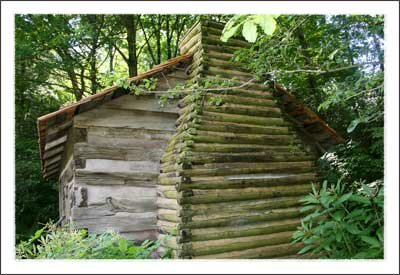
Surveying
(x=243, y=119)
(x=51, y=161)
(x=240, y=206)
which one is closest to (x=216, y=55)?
(x=243, y=119)

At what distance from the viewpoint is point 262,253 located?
17.5 ft

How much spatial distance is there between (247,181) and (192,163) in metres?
1.03

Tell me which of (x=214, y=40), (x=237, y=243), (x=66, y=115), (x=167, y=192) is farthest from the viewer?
(x=214, y=40)

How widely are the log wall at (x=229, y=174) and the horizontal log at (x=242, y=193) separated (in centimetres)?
2

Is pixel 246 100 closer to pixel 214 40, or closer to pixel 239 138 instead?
pixel 239 138

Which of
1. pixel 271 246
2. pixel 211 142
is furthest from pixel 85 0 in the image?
pixel 271 246

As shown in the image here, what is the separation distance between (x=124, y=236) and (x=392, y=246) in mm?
4230

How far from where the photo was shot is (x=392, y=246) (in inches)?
113

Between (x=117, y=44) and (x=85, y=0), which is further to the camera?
(x=117, y=44)

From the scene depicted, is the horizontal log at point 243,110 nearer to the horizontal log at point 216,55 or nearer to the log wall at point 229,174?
the log wall at point 229,174

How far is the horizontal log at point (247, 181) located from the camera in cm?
516

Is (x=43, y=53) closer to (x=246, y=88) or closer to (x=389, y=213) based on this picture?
(x=246, y=88)

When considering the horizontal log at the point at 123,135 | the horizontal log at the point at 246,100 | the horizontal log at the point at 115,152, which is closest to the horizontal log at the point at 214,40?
the horizontal log at the point at 246,100

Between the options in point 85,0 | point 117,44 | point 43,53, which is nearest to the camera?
point 85,0
